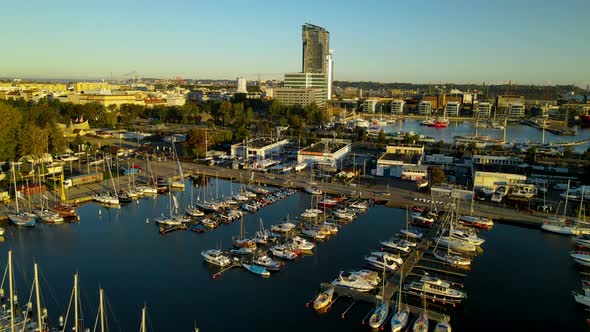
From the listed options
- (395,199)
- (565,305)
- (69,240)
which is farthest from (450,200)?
(69,240)

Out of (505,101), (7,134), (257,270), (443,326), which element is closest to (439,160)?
(257,270)

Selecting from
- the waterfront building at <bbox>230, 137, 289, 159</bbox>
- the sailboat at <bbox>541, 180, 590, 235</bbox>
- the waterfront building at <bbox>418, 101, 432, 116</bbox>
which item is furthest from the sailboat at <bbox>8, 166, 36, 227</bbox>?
the waterfront building at <bbox>418, 101, 432, 116</bbox>

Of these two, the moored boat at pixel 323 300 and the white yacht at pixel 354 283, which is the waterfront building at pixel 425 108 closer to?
the white yacht at pixel 354 283

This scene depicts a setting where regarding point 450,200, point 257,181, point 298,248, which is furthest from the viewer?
point 257,181

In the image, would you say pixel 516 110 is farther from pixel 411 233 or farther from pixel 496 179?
pixel 411 233

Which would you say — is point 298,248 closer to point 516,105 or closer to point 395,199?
point 395,199

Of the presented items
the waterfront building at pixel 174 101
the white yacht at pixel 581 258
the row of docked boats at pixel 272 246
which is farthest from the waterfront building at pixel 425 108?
the white yacht at pixel 581 258
